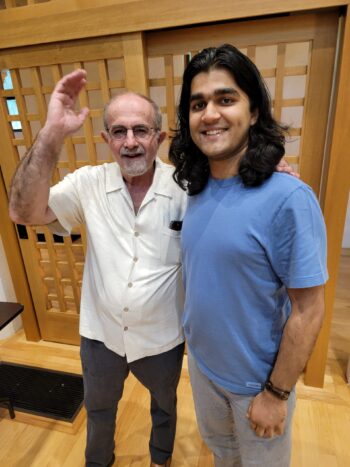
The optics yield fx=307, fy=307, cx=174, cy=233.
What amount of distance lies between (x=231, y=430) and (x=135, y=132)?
1097 mm

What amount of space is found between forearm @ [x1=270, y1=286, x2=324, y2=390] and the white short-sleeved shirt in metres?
0.45

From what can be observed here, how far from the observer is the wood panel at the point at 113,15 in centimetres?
136

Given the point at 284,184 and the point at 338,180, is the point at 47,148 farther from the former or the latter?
the point at 338,180

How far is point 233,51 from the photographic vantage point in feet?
2.61

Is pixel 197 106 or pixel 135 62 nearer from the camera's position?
pixel 197 106

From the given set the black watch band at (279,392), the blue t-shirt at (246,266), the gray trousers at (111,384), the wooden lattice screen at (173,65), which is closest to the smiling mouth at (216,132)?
the blue t-shirt at (246,266)

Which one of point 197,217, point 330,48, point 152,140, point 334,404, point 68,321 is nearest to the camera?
point 197,217

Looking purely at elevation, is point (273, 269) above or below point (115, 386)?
above

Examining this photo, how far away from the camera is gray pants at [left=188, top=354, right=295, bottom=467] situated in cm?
92

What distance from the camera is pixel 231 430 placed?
1.07m

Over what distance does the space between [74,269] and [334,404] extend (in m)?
1.84

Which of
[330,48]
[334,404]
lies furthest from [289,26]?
[334,404]

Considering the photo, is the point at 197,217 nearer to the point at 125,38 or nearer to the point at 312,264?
the point at 312,264

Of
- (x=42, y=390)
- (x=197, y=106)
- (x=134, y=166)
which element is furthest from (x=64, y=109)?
(x=42, y=390)
